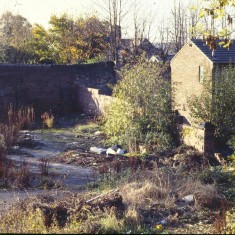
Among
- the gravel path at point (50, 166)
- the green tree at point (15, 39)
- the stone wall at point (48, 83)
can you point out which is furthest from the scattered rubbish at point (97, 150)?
the green tree at point (15, 39)

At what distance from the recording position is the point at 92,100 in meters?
23.0

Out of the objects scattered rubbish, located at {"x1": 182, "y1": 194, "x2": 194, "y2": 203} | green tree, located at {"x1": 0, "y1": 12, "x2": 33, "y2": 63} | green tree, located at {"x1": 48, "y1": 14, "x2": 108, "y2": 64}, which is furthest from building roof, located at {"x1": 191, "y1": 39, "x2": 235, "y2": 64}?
green tree, located at {"x1": 0, "y1": 12, "x2": 33, "y2": 63}

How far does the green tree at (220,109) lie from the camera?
46.6 ft

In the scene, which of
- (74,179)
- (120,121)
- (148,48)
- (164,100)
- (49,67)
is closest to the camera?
(74,179)

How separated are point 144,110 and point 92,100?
7.59m

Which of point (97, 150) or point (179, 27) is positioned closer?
point (97, 150)

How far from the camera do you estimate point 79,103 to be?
25.5 meters

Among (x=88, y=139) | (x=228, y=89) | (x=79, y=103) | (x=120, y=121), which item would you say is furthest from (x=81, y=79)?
(x=228, y=89)

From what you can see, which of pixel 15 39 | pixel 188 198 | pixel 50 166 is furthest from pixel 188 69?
pixel 188 198

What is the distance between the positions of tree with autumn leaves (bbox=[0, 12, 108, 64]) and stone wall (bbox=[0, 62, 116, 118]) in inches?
422

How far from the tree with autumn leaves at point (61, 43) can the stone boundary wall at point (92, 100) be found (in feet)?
40.5

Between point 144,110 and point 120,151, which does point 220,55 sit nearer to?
point 144,110

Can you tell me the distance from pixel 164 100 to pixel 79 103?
36.1 ft

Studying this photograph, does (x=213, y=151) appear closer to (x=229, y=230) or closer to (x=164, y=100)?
(x=164, y=100)
